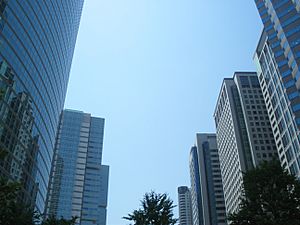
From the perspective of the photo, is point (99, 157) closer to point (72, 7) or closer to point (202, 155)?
point (202, 155)

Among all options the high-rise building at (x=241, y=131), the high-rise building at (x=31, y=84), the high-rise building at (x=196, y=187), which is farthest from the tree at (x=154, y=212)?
the high-rise building at (x=196, y=187)

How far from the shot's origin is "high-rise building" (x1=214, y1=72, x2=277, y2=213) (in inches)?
4463

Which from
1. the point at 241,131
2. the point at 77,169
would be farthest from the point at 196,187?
the point at 241,131

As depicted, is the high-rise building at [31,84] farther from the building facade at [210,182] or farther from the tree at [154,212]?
the building facade at [210,182]

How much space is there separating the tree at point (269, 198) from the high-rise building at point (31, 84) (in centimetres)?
3148

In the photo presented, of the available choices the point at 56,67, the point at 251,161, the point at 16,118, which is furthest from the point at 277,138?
the point at 16,118

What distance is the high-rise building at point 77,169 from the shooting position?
15062 centimetres

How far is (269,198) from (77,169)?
485ft

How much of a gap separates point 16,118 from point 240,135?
282 ft

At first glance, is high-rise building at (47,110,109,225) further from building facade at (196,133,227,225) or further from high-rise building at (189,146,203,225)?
building facade at (196,133,227,225)

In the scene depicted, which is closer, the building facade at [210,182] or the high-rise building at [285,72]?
the high-rise building at [285,72]

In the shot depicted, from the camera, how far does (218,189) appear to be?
160 metres

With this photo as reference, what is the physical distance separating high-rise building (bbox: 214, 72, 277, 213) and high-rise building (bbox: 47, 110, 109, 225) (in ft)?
209

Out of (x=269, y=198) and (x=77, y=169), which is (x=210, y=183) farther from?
(x=269, y=198)
